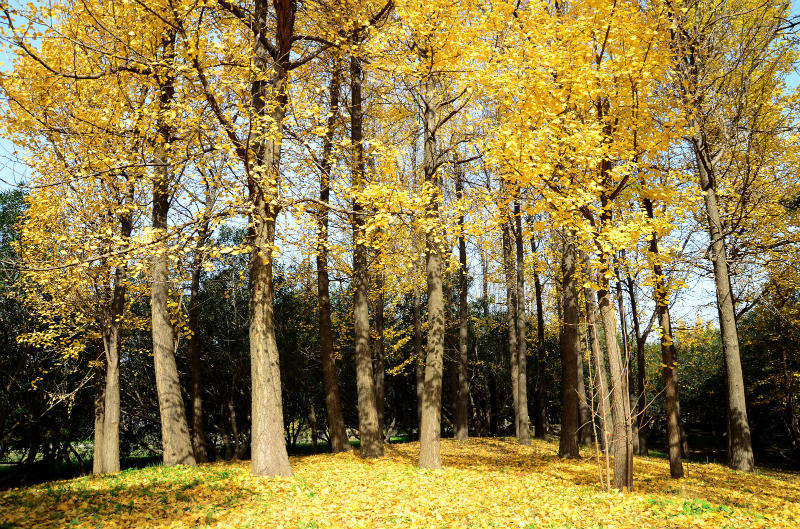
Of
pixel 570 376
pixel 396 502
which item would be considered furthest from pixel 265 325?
pixel 570 376

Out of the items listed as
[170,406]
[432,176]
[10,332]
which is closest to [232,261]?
[10,332]

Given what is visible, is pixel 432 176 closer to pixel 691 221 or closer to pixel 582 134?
pixel 582 134

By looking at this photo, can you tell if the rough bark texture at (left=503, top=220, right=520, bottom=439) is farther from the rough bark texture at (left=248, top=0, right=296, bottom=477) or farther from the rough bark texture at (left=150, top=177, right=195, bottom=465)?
the rough bark texture at (left=150, top=177, right=195, bottom=465)

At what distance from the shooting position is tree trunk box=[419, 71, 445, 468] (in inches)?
348

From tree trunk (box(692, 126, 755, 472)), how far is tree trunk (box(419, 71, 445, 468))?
5.34 meters

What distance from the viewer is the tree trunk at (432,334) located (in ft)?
29.0

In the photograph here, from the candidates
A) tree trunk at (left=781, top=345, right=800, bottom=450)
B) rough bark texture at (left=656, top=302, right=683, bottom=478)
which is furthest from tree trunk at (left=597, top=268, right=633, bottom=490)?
tree trunk at (left=781, top=345, right=800, bottom=450)

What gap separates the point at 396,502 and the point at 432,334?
3534 millimetres

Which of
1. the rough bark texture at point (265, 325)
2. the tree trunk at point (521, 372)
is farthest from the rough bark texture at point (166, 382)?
the tree trunk at point (521, 372)

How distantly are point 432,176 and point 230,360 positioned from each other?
12597 millimetres

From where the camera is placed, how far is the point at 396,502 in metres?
6.19

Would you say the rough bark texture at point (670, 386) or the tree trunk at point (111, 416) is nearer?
the rough bark texture at point (670, 386)

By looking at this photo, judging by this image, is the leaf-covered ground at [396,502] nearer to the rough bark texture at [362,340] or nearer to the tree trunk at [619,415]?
the tree trunk at [619,415]

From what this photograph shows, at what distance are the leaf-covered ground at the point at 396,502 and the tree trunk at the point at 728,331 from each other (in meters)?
1.44
